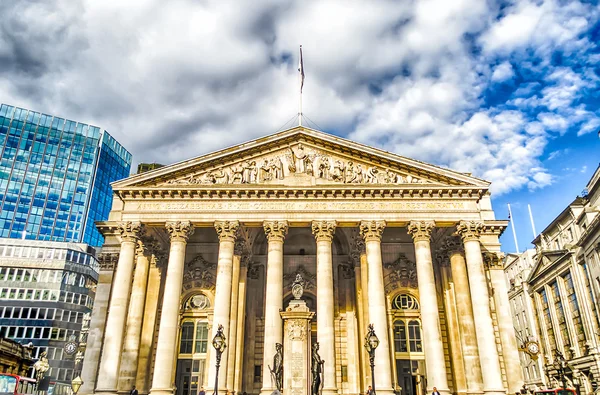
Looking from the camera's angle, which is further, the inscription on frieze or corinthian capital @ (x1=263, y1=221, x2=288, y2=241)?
the inscription on frieze

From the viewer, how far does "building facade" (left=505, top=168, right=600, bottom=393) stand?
140 feet

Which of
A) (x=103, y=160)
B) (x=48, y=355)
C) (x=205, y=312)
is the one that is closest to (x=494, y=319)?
(x=205, y=312)

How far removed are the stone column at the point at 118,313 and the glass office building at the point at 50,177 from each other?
2430 inches

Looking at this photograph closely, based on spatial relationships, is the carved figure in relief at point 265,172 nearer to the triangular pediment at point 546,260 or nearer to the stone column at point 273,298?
the stone column at point 273,298

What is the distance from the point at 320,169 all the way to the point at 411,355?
15151 millimetres

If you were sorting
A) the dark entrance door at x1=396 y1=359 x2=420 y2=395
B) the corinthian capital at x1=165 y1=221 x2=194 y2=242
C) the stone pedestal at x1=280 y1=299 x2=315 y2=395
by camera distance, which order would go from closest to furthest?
the stone pedestal at x1=280 y1=299 x2=315 y2=395, the corinthian capital at x1=165 y1=221 x2=194 y2=242, the dark entrance door at x1=396 y1=359 x2=420 y2=395

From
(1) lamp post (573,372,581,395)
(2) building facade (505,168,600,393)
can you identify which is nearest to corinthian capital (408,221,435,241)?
(2) building facade (505,168,600,393)

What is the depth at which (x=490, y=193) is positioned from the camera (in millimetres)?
36406

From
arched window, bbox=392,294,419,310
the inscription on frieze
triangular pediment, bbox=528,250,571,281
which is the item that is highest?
triangular pediment, bbox=528,250,571,281

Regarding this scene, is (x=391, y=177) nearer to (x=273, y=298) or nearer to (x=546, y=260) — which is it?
(x=273, y=298)

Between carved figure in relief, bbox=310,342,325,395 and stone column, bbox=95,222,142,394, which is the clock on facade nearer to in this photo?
carved figure in relief, bbox=310,342,325,395

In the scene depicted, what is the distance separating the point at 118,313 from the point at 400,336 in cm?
1985

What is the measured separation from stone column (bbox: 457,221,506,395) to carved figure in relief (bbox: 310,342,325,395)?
976 cm

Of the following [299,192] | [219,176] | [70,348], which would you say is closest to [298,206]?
[299,192]
